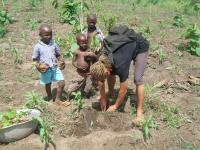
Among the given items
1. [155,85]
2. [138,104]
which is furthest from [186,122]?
[155,85]

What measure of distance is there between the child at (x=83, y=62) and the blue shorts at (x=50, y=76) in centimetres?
37

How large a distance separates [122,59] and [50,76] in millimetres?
1269

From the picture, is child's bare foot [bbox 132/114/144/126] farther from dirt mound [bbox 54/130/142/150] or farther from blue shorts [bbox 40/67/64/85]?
blue shorts [bbox 40/67/64/85]

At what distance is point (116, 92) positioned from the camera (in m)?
6.22

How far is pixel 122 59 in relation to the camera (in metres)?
4.97

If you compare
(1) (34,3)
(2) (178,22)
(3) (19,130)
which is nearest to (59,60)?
(3) (19,130)

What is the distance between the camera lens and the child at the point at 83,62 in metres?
5.94

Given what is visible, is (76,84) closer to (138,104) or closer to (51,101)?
(51,101)

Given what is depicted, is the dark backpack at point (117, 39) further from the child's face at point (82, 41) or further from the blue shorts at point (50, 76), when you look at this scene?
the blue shorts at point (50, 76)

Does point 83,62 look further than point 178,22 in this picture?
No

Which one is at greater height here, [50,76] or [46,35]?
[46,35]

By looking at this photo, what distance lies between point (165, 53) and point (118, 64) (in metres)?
3.55

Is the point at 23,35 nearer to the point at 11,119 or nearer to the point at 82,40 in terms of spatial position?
the point at 82,40

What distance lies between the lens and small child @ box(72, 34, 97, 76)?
5.93 metres
